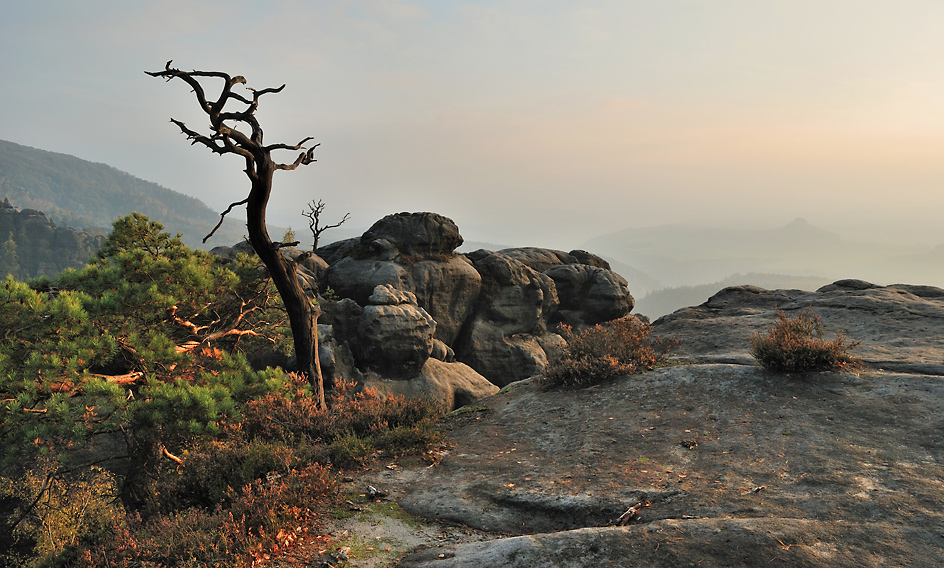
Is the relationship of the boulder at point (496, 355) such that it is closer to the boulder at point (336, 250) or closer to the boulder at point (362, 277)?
the boulder at point (362, 277)

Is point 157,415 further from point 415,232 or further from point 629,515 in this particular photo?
point 415,232

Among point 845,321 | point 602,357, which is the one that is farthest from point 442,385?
point 845,321

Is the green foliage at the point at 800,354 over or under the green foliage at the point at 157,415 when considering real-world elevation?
over

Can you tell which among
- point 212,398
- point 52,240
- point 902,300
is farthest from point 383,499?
point 52,240

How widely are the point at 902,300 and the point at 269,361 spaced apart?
22771 mm

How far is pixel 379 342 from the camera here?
71.4 ft

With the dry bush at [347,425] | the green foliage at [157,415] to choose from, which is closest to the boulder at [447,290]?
the green foliage at [157,415]

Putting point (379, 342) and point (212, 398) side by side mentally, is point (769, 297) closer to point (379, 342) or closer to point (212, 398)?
point (379, 342)

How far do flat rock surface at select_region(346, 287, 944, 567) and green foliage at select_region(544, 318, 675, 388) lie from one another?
46cm

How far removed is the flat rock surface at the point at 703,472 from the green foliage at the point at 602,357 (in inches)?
18.2

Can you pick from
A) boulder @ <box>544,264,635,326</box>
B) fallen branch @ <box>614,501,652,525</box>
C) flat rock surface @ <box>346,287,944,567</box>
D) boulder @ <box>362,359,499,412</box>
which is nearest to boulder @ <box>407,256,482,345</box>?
boulder @ <box>362,359,499,412</box>

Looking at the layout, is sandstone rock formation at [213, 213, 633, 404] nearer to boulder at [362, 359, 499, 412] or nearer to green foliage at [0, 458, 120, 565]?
boulder at [362, 359, 499, 412]

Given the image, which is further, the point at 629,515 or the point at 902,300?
the point at 902,300

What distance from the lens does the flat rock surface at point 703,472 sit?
15.3 feet
